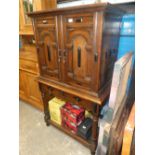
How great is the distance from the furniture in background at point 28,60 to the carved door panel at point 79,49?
0.71 m

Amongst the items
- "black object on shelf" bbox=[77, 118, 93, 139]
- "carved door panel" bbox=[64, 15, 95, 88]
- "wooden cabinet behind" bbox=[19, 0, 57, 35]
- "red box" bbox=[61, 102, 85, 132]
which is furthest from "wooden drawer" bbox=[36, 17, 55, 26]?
"black object on shelf" bbox=[77, 118, 93, 139]

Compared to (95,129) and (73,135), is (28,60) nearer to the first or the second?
(73,135)

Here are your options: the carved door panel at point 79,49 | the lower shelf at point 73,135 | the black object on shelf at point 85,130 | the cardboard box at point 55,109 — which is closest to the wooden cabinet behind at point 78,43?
the carved door panel at point 79,49

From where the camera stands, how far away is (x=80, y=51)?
1161 millimetres

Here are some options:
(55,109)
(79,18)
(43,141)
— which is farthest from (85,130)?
(79,18)

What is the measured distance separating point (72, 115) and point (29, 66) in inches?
42.1

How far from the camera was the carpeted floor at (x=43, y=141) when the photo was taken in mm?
1597

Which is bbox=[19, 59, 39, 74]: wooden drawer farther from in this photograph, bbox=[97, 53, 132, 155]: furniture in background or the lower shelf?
bbox=[97, 53, 132, 155]: furniture in background

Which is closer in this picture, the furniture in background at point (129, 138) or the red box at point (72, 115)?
the furniture in background at point (129, 138)

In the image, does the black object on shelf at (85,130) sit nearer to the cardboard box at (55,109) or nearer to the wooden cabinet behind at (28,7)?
the cardboard box at (55,109)
